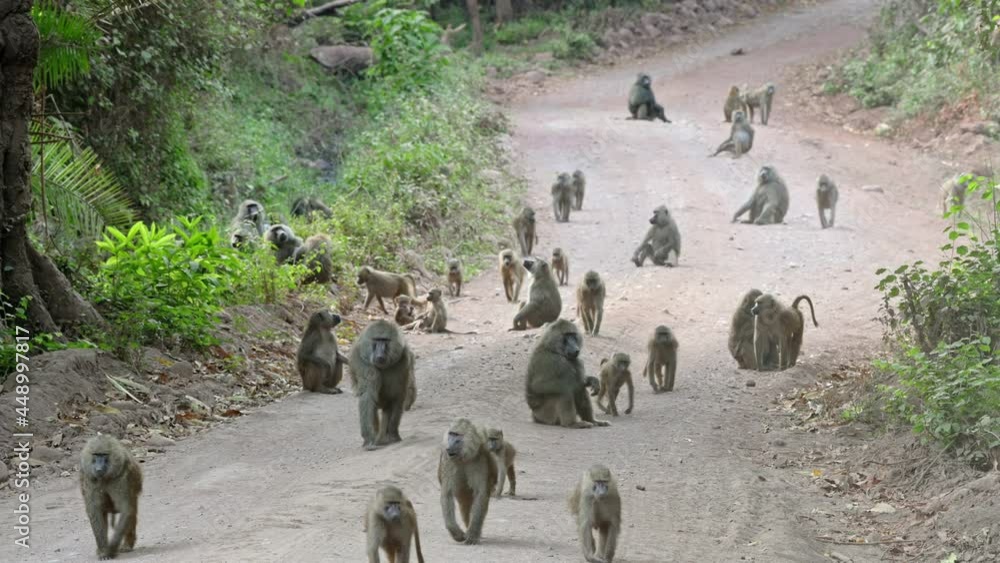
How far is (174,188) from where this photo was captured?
19.0 meters

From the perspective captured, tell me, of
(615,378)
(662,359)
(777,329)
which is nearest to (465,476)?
(615,378)

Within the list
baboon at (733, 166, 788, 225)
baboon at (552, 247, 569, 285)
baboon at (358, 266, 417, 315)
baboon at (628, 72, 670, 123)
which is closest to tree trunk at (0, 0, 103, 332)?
baboon at (358, 266, 417, 315)

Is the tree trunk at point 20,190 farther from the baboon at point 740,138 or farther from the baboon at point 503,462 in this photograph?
the baboon at point 740,138

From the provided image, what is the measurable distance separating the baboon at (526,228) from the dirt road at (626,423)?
0.81m

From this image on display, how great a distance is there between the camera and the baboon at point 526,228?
20.2 meters

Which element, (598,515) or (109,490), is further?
(109,490)

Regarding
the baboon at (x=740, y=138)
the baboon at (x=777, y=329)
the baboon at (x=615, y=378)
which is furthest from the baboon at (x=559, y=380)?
the baboon at (x=740, y=138)

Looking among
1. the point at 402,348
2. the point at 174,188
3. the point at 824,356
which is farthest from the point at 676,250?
the point at 402,348

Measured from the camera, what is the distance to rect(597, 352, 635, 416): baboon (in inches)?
452

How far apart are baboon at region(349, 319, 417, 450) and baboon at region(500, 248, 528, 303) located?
7.63 meters

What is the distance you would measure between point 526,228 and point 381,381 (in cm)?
1063

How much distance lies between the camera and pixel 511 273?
1773 centimetres

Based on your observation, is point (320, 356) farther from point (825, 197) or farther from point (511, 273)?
point (825, 197)

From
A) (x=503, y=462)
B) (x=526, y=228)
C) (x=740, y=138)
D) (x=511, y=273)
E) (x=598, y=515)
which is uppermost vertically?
(x=740, y=138)
